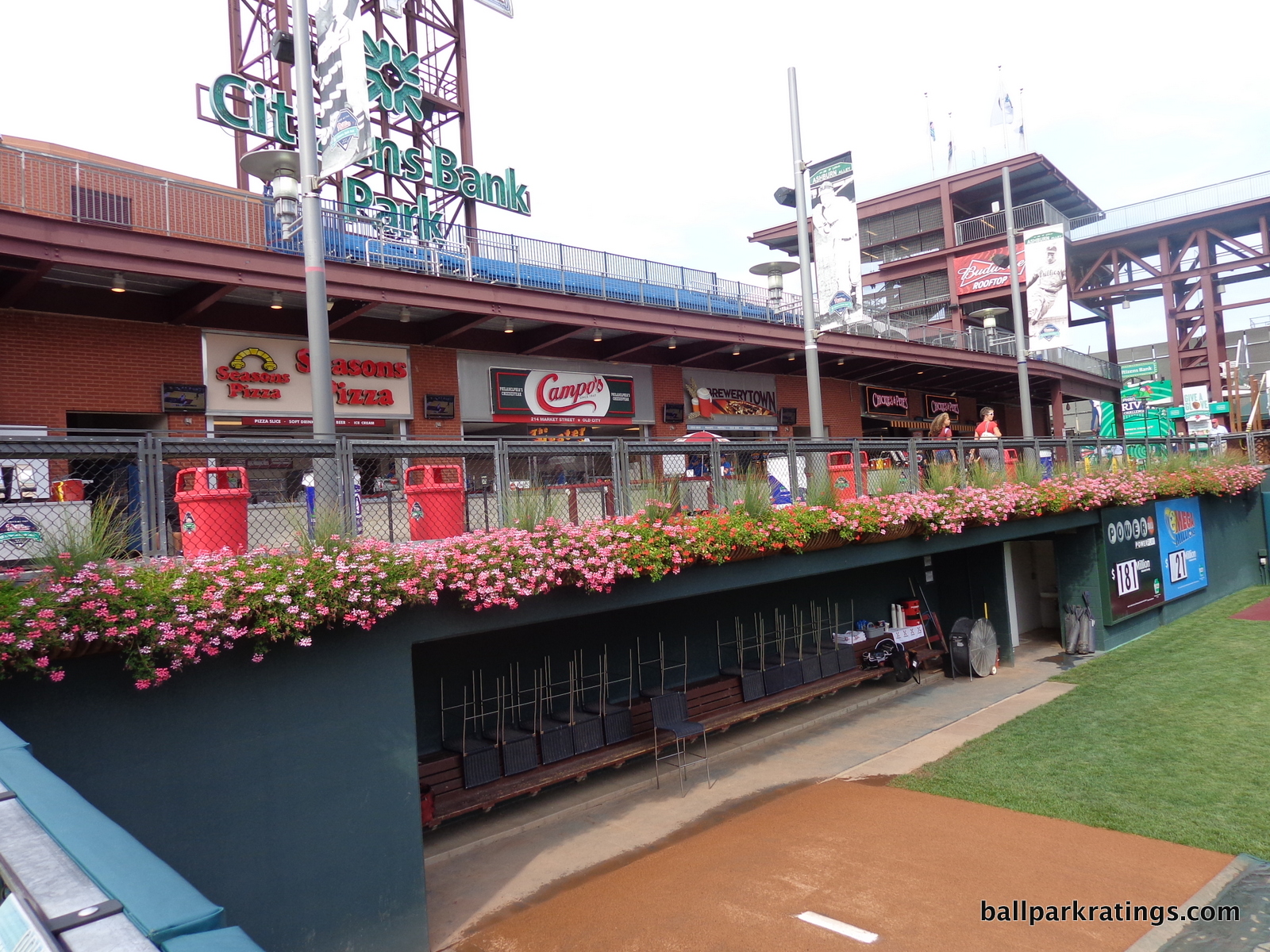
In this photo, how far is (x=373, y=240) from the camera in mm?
14695

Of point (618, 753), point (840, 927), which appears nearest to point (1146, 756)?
point (840, 927)

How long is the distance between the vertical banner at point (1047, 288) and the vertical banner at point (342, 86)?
2024cm

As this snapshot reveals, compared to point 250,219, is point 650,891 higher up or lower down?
lower down

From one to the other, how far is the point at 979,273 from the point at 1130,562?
26.0 metres

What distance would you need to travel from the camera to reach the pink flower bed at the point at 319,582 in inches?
201

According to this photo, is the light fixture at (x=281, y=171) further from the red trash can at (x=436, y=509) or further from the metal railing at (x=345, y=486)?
the red trash can at (x=436, y=509)

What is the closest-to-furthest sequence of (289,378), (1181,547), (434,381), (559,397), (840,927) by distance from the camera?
1. (840,927)
2. (289,378)
3. (434,381)
4. (559,397)
5. (1181,547)

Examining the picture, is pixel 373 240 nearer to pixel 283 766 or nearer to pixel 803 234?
pixel 803 234

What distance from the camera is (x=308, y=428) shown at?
15508 millimetres

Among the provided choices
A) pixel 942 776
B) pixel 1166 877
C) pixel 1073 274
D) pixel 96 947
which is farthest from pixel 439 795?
pixel 1073 274

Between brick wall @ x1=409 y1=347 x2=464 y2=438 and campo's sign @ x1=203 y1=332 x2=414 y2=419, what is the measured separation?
0.69 ft

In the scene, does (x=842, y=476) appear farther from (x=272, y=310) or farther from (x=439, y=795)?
(x=272, y=310)

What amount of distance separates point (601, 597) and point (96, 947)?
6.97m

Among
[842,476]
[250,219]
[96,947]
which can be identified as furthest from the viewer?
[250,219]
